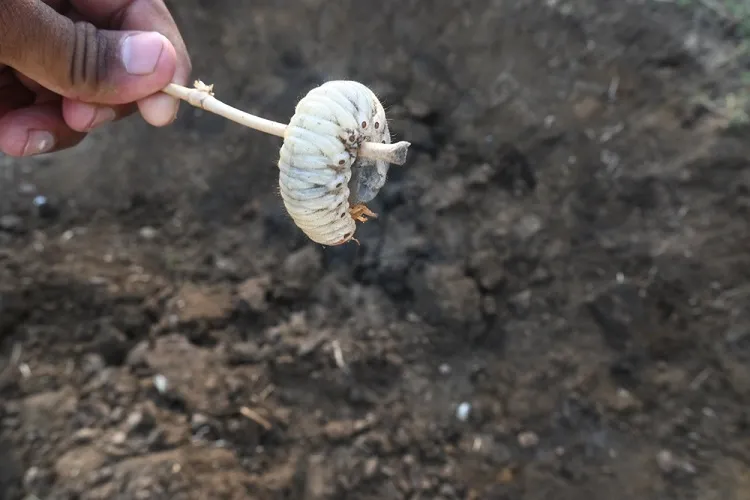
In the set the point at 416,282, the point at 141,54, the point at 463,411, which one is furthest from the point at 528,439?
the point at 141,54

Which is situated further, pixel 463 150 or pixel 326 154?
pixel 463 150

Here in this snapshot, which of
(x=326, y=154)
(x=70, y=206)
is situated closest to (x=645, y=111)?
(x=326, y=154)

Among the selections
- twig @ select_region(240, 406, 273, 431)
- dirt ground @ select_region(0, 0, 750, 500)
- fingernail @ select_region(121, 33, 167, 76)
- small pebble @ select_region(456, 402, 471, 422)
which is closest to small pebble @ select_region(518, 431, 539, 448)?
dirt ground @ select_region(0, 0, 750, 500)

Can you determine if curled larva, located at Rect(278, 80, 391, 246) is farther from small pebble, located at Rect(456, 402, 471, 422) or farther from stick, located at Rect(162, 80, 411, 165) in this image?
small pebble, located at Rect(456, 402, 471, 422)

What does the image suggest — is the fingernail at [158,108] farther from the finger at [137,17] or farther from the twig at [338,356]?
the twig at [338,356]

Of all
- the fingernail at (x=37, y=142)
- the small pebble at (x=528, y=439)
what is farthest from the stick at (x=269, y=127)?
the small pebble at (x=528, y=439)

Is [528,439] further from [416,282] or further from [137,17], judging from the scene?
[137,17]

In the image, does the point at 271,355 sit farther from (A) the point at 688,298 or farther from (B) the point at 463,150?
(A) the point at 688,298
